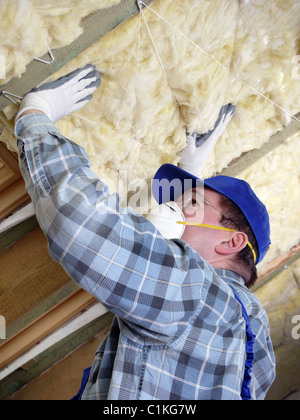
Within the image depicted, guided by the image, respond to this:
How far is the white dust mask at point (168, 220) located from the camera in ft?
3.62

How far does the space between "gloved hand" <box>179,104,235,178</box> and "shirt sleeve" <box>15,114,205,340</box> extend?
68 centimetres

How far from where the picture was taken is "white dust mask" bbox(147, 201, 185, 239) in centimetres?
110

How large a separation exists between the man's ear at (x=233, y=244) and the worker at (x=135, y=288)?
0.45 feet

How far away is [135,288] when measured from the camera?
0.80 m

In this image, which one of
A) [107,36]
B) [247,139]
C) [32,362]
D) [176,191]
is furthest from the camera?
[32,362]

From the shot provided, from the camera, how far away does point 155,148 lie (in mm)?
1386

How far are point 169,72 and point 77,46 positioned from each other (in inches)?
12.8

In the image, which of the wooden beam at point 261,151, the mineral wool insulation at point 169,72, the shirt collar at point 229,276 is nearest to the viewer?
the mineral wool insulation at point 169,72

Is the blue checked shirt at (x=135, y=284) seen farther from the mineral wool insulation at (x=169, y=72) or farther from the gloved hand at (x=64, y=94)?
the mineral wool insulation at (x=169, y=72)

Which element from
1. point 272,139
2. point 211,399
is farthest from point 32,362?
point 272,139

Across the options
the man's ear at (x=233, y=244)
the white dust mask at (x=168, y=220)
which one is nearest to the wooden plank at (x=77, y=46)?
the white dust mask at (x=168, y=220)

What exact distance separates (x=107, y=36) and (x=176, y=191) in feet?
1.81

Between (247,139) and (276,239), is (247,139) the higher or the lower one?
the higher one

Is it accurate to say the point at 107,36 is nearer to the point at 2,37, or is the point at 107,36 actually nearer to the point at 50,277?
the point at 2,37
